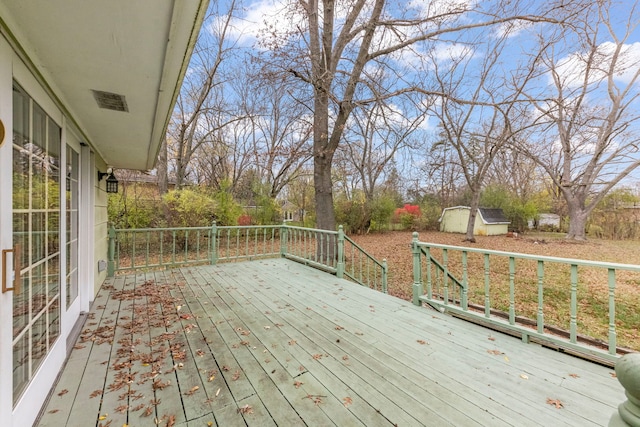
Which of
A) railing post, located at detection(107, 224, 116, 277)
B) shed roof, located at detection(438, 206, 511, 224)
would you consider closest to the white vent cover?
railing post, located at detection(107, 224, 116, 277)

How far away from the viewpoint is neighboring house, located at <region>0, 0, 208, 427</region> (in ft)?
3.95

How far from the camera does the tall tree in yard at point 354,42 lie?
5387 mm

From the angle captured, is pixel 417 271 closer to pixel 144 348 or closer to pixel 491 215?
pixel 144 348

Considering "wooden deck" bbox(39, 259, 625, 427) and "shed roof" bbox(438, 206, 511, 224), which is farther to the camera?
"shed roof" bbox(438, 206, 511, 224)

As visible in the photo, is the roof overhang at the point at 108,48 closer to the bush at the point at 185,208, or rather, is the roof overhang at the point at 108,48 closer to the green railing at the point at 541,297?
the green railing at the point at 541,297

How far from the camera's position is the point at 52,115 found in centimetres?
199

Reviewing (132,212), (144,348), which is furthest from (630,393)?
(132,212)

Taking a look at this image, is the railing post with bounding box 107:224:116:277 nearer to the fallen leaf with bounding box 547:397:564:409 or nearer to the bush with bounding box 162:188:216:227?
the bush with bounding box 162:188:216:227

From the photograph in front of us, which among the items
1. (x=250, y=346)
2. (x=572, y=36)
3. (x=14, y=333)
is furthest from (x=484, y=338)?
(x=572, y=36)

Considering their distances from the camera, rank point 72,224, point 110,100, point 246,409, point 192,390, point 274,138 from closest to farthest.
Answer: point 246,409, point 192,390, point 110,100, point 72,224, point 274,138

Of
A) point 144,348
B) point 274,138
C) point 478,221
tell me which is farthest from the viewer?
point 478,221

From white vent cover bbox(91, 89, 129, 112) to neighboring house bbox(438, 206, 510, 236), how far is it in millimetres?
16004

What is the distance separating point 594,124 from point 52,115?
18.4 m

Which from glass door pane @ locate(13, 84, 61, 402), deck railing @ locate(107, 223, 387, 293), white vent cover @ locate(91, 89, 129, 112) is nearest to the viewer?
glass door pane @ locate(13, 84, 61, 402)
